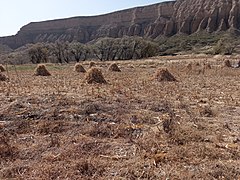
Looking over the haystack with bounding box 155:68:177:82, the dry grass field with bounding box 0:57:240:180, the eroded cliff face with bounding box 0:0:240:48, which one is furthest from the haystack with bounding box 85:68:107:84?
the eroded cliff face with bounding box 0:0:240:48

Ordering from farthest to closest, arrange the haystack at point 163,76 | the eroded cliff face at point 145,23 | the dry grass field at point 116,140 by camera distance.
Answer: the eroded cliff face at point 145,23 → the haystack at point 163,76 → the dry grass field at point 116,140

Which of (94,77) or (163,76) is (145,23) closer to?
(163,76)

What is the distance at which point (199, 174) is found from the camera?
13.4 feet

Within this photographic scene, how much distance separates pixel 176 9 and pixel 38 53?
3754 inches

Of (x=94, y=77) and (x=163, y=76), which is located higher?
(x=94, y=77)

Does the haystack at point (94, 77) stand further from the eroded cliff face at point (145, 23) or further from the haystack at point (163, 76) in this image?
the eroded cliff face at point (145, 23)

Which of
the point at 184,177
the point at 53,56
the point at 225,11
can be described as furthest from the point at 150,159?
the point at 225,11

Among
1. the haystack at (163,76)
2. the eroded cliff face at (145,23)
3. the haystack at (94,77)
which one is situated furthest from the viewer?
the eroded cliff face at (145,23)

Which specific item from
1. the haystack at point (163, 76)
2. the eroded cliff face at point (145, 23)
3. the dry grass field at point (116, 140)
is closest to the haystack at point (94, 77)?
the haystack at point (163, 76)

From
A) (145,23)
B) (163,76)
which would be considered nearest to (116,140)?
(163,76)

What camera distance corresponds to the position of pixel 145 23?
144m

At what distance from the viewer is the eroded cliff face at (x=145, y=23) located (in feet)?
392

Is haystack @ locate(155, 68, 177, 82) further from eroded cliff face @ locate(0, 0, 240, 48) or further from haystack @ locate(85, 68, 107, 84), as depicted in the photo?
eroded cliff face @ locate(0, 0, 240, 48)

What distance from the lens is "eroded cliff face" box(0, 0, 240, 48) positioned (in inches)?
4699
